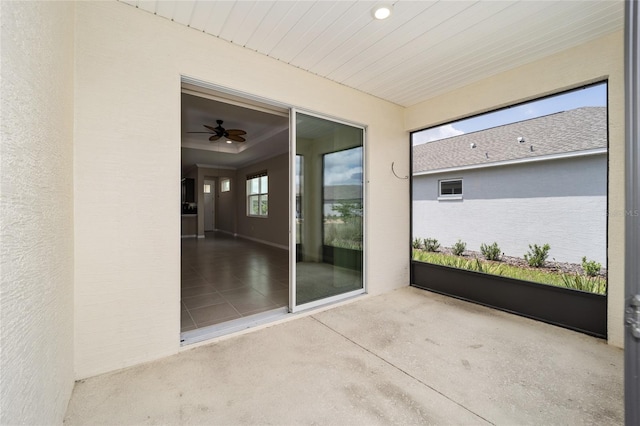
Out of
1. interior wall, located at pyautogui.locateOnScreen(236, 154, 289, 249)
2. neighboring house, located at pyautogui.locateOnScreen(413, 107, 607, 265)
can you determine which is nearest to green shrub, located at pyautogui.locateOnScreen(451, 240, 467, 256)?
neighboring house, located at pyautogui.locateOnScreen(413, 107, 607, 265)

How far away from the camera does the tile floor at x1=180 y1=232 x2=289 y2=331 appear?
2.86 m

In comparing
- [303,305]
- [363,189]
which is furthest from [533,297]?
[303,305]

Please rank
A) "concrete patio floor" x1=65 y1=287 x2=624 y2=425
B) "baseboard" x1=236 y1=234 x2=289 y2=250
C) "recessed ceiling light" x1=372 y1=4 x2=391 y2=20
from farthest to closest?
"baseboard" x1=236 y1=234 x2=289 y2=250, "recessed ceiling light" x1=372 y1=4 x2=391 y2=20, "concrete patio floor" x1=65 y1=287 x2=624 y2=425

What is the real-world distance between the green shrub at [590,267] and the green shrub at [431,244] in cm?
166

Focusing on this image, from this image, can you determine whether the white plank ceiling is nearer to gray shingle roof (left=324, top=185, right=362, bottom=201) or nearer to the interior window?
gray shingle roof (left=324, top=185, right=362, bottom=201)

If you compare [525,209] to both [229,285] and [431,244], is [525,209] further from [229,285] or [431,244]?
[229,285]

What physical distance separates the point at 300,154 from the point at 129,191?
1699mm

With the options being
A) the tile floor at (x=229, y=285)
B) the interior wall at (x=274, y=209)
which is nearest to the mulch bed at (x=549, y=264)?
the tile floor at (x=229, y=285)

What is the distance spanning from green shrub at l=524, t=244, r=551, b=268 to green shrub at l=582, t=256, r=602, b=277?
1.23ft

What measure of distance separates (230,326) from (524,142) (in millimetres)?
4365

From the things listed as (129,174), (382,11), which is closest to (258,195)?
(129,174)

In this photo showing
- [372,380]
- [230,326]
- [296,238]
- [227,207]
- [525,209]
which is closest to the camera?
[372,380]

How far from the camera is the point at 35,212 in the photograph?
1048mm

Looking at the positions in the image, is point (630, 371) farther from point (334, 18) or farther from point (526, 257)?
point (526, 257)
